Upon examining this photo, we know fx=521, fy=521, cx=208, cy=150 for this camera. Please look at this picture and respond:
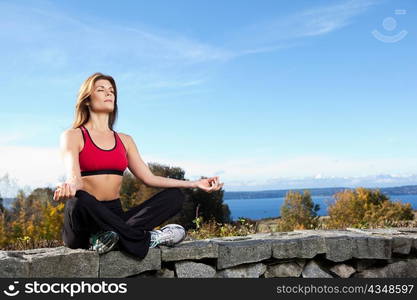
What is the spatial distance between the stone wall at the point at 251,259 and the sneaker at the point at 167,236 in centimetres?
6

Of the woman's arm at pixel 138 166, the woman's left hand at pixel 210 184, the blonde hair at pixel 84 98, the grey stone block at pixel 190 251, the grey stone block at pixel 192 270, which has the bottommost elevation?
the grey stone block at pixel 192 270

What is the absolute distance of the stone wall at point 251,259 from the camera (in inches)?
146

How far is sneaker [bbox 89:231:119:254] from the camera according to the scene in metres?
3.71

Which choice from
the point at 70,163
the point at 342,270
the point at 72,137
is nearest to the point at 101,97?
the point at 72,137

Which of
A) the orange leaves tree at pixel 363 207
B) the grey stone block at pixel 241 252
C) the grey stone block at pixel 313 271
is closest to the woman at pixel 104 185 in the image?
the grey stone block at pixel 241 252

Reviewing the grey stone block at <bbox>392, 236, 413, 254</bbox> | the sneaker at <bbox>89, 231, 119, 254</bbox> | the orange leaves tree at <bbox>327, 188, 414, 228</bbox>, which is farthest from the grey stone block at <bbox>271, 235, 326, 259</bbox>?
the orange leaves tree at <bbox>327, 188, 414, 228</bbox>

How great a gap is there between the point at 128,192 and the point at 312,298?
10.3 metres

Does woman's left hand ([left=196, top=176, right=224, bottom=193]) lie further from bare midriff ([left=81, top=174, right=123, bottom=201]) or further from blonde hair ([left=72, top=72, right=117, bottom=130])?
blonde hair ([left=72, top=72, right=117, bottom=130])

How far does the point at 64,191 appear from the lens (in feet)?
11.2

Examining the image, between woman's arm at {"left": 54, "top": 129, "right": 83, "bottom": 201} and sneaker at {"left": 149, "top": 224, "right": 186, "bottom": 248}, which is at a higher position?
woman's arm at {"left": 54, "top": 129, "right": 83, "bottom": 201}

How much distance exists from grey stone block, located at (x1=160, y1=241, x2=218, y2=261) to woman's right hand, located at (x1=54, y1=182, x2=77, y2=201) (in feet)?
3.10

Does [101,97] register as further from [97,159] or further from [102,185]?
[102,185]

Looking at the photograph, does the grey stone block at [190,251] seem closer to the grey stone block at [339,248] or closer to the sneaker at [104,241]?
the sneaker at [104,241]

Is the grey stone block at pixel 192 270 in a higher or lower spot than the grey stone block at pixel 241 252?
lower
